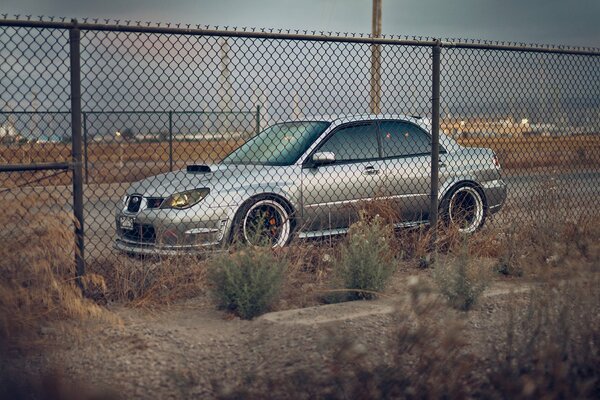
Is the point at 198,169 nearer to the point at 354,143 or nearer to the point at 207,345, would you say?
the point at 354,143

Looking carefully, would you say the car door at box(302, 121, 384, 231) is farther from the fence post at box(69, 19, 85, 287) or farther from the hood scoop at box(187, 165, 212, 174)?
the fence post at box(69, 19, 85, 287)

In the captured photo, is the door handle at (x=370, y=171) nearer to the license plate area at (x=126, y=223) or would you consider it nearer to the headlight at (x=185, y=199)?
the headlight at (x=185, y=199)

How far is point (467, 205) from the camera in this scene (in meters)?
9.68

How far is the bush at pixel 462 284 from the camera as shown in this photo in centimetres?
568

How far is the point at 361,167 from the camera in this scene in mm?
8906

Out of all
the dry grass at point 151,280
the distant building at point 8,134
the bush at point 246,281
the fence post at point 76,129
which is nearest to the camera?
the bush at point 246,281

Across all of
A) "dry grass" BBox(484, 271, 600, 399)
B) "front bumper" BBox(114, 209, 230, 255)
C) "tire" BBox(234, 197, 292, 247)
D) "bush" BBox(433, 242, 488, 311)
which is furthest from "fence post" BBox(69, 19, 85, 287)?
"dry grass" BBox(484, 271, 600, 399)

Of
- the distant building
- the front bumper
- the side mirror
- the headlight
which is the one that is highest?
the distant building

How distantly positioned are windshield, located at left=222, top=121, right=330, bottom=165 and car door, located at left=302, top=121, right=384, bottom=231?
19cm

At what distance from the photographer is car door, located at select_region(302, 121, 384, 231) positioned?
844 cm

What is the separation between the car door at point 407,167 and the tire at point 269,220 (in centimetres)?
121

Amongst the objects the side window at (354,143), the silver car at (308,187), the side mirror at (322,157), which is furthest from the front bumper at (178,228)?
the side window at (354,143)

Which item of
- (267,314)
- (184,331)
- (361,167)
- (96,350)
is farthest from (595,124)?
(96,350)

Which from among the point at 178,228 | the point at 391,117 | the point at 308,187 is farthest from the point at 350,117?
the point at 178,228
